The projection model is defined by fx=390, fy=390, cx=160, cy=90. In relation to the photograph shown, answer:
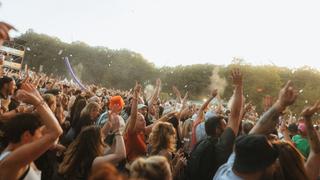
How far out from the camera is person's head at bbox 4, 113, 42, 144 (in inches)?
135

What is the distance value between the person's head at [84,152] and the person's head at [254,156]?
1.68 meters

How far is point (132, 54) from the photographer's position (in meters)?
87.1

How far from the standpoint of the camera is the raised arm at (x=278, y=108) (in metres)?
3.78

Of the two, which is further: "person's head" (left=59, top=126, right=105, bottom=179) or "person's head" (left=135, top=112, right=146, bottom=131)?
"person's head" (left=135, top=112, right=146, bottom=131)

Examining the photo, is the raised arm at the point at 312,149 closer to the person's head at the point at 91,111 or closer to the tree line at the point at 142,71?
the person's head at the point at 91,111

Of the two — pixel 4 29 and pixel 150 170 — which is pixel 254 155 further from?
pixel 4 29

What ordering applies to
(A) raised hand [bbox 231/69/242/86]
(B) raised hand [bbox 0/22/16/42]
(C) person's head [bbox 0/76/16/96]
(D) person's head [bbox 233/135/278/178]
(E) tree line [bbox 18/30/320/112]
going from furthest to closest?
(E) tree line [bbox 18/30/320/112] → (C) person's head [bbox 0/76/16/96] → (A) raised hand [bbox 231/69/242/86] → (D) person's head [bbox 233/135/278/178] → (B) raised hand [bbox 0/22/16/42]

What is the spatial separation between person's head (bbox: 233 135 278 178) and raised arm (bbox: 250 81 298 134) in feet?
2.14

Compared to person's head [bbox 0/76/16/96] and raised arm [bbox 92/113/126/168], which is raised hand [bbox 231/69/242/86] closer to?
raised arm [bbox 92/113/126/168]

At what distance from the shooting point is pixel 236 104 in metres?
4.58

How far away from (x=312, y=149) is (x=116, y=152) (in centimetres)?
205

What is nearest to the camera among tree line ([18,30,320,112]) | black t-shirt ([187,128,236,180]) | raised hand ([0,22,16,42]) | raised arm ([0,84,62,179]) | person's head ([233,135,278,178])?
raised hand ([0,22,16,42])

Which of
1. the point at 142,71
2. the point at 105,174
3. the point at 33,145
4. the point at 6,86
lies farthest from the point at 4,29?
the point at 142,71

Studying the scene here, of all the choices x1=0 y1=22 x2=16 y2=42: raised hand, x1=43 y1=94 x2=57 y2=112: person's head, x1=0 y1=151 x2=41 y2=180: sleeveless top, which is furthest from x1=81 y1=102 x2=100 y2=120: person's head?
x1=0 y1=22 x2=16 y2=42: raised hand
